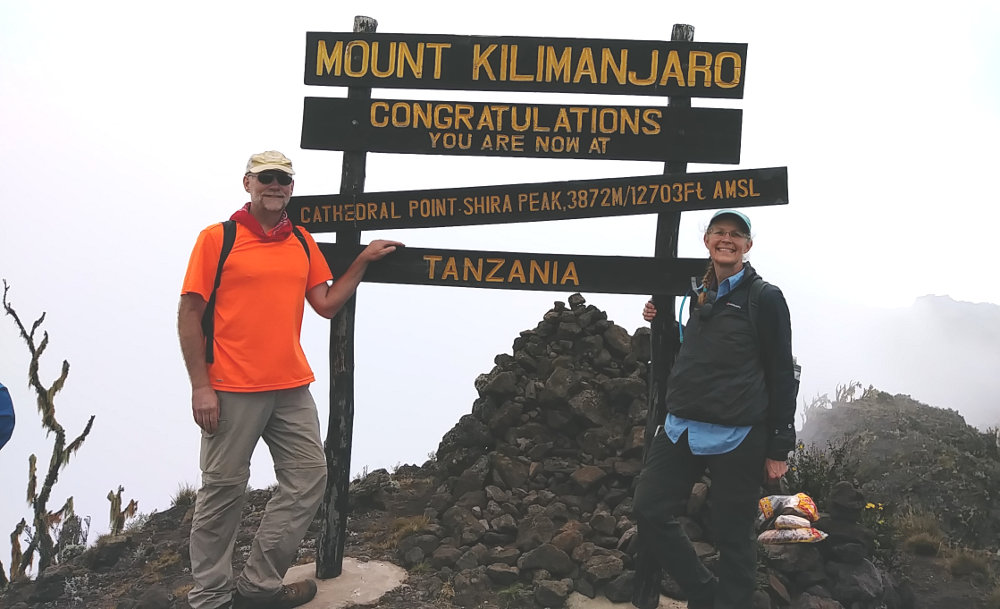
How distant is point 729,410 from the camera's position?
4496mm

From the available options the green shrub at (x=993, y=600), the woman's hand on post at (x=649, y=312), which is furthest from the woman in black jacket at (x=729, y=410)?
the green shrub at (x=993, y=600)

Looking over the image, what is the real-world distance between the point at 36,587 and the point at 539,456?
A: 5.44m

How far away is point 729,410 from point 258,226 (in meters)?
3.38

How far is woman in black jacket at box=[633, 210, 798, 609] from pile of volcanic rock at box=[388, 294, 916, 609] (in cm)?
155

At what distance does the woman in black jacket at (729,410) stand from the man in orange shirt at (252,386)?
2.51 meters

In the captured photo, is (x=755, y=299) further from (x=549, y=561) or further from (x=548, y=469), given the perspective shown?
(x=548, y=469)

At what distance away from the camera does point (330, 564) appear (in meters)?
6.62

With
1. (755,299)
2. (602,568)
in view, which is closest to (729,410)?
→ (755,299)

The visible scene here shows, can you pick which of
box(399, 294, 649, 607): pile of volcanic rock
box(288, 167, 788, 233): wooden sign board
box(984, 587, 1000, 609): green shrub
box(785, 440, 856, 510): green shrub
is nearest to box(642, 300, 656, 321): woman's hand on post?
box(288, 167, 788, 233): wooden sign board

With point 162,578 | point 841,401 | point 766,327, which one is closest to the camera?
point 766,327

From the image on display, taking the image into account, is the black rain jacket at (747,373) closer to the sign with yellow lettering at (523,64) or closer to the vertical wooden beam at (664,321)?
the vertical wooden beam at (664,321)

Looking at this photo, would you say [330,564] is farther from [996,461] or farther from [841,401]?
[841,401]

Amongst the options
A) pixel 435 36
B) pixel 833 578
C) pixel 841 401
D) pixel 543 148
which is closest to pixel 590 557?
pixel 833 578

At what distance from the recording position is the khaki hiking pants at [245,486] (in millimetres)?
5152
